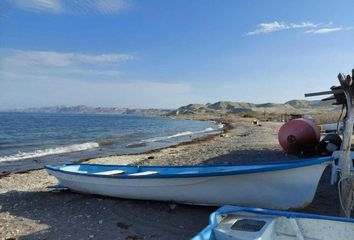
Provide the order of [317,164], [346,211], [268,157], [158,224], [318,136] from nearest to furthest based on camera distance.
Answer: [346,211]
[317,164]
[158,224]
[318,136]
[268,157]

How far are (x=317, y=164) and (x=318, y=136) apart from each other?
28.3 feet

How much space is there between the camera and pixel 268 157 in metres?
17.0

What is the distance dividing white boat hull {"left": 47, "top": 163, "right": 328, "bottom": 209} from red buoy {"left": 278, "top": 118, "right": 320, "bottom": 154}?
7.90m

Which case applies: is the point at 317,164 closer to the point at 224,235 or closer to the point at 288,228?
the point at 288,228

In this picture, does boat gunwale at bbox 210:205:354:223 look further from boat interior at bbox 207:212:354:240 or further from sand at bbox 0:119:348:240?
sand at bbox 0:119:348:240

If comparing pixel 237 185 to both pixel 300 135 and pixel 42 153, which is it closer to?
pixel 300 135

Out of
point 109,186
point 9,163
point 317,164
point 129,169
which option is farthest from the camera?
point 9,163

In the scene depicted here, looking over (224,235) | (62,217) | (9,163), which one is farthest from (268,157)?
(9,163)

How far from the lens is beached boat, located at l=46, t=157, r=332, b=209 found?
783 cm

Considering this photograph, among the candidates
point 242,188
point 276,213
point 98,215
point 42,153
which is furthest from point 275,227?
point 42,153

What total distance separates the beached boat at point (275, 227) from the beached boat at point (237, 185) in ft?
7.31

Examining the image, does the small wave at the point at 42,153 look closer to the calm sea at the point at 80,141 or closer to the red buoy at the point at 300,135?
the calm sea at the point at 80,141

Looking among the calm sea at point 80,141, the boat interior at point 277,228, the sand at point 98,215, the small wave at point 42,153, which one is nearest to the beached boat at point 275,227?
the boat interior at point 277,228

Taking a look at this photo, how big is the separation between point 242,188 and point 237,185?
14cm
